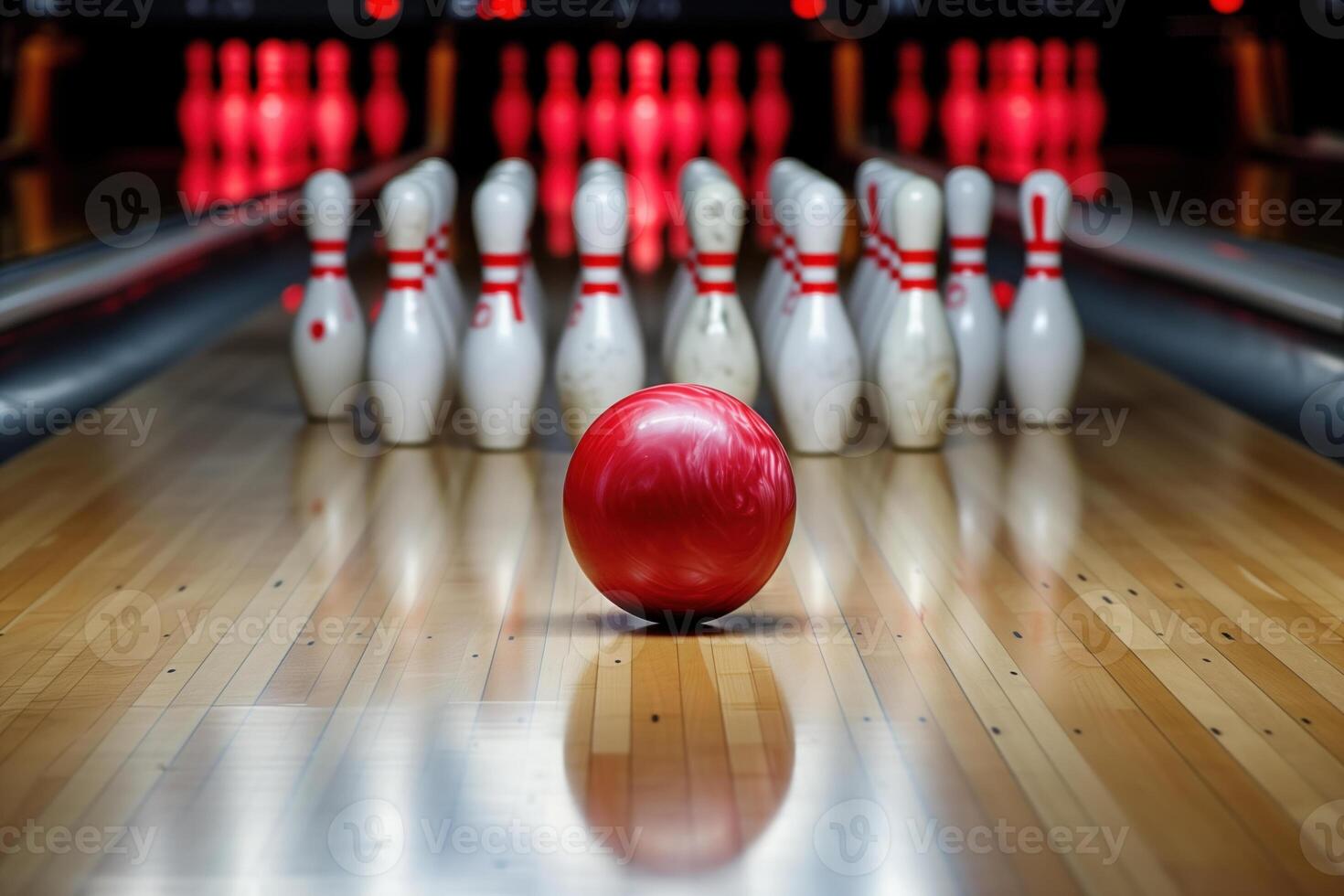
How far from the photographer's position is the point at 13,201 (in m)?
5.33

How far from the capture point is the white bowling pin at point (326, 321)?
327cm

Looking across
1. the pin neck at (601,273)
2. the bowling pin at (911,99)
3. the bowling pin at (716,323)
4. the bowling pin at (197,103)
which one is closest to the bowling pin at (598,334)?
the pin neck at (601,273)

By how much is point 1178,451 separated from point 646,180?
415 centimetres

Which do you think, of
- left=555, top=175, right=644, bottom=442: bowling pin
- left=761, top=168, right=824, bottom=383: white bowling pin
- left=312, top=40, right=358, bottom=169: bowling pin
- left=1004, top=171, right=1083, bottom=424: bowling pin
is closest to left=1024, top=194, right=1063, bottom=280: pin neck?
left=1004, top=171, right=1083, bottom=424: bowling pin

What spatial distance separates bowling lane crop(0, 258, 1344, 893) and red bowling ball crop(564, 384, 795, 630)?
0.06 m

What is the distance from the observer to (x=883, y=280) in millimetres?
3303

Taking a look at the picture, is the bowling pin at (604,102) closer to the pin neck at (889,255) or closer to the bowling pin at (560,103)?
the bowling pin at (560,103)

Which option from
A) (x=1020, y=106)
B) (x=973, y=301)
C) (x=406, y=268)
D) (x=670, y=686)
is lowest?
(x=670, y=686)

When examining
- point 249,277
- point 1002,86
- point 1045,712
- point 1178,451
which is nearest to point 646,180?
point 1002,86

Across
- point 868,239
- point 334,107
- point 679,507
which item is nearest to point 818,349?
Answer: point 868,239

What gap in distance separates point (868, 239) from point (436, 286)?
0.92 meters

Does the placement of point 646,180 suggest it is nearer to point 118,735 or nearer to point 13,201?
point 13,201

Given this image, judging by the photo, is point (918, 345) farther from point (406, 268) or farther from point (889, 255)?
point (406, 268)

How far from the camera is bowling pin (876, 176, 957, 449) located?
3031mm
